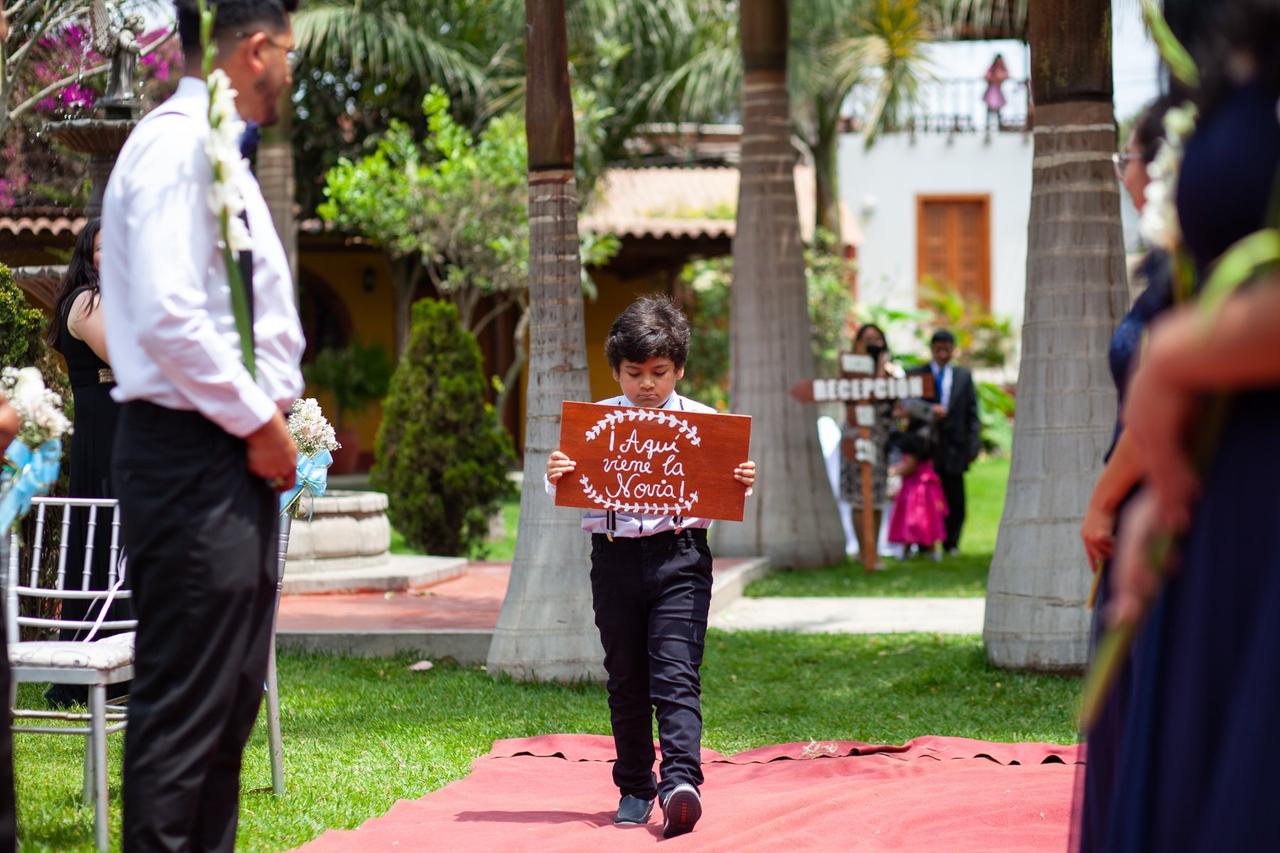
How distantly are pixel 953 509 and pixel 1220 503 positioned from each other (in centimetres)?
1199

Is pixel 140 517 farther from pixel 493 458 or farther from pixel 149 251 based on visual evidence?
pixel 493 458

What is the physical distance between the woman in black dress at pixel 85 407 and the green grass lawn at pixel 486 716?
0.52m

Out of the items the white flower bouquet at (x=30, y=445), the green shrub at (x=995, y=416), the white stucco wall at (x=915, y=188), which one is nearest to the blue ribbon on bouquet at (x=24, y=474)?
the white flower bouquet at (x=30, y=445)

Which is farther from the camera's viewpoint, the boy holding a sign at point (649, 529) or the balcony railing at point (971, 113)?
the balcony railing at point (971, 113)

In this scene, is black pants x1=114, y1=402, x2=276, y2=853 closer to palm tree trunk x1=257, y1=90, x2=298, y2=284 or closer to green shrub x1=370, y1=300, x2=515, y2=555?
green shrub x1=370, y1=300, x2=515, y2=555

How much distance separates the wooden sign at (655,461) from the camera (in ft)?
16.9

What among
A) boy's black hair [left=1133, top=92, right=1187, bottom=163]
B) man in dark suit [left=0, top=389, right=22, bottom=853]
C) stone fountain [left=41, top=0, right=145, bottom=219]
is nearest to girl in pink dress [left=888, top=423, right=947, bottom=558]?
stone fountain [left=41, top=0, right=145, bottom=219]

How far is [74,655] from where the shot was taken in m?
4.23

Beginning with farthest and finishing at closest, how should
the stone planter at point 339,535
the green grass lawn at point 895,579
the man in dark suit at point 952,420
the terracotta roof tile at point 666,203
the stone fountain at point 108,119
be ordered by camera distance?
the terracotta roof tile at point 666,203 < the man in dark suit at point 952,420 < the green grass lawn at point 895,579 < the stone planter at point 339,535 < the stone fountain at point 108,119

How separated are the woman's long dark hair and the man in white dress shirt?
3.16 m

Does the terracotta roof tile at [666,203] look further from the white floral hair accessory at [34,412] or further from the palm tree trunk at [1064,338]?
the white floral hair accessory at [34,412]

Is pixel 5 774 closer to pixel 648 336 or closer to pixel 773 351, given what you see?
pixel 648 336

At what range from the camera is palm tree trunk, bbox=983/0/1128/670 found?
25.2 feet

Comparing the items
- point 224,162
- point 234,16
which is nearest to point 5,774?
point 224,162
